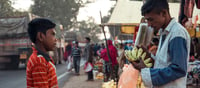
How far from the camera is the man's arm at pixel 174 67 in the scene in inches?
81.5

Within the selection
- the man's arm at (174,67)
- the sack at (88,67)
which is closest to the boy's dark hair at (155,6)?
the man's arm at (174,67)

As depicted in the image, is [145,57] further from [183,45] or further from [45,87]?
[45,87]

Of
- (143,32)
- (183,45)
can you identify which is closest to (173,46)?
(183,45)

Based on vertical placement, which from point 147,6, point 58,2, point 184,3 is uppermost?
point 58,2

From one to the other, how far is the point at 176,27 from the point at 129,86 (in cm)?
72

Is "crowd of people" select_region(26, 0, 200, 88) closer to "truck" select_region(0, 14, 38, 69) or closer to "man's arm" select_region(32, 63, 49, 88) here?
"man's arm" select_region(32, 63, 49, 88)

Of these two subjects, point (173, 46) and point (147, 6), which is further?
point (147, 6)

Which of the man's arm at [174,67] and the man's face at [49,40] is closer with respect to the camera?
the man's arm at [174,67]

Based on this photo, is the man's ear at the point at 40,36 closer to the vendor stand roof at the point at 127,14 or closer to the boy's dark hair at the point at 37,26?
the boy's dark hair at the point at 37,26

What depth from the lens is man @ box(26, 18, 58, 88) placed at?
7.89 feet

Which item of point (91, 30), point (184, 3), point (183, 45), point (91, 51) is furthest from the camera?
point (91, 30)

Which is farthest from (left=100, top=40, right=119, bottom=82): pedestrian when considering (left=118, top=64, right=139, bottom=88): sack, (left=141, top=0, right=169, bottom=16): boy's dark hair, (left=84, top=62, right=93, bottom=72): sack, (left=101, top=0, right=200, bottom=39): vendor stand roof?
(left=141, top=0, right=169, bottom=16): boy's dark hair

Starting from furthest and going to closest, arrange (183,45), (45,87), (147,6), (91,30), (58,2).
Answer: (91,30)
(58,2)
(45,87)
(147,6)
(183,45)

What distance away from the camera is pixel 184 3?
18.5 ft
